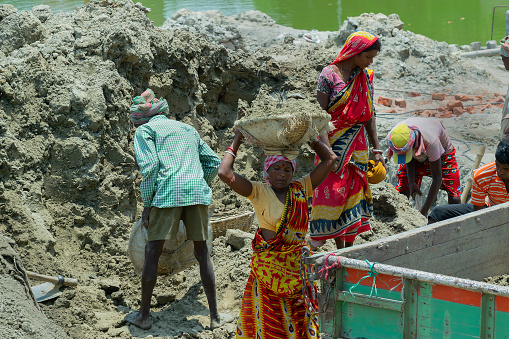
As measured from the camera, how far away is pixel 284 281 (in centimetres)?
353

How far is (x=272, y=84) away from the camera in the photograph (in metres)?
7.40

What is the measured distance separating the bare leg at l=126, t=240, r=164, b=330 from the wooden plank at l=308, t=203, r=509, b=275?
1433mm

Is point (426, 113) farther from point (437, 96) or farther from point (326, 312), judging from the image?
point (326, 312)

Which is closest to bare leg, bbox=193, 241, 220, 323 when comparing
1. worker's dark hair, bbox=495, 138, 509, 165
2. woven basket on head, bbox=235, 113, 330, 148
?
woven basket on head, bbox=235, 113, 330, 148

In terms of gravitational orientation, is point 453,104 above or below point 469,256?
below

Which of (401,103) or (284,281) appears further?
(401,103)

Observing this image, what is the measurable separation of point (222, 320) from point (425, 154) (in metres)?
2.62

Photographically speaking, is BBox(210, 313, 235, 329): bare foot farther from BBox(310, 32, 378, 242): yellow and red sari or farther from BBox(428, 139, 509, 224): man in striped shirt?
BBox(428, 139, 509, 224): man in striped shirt

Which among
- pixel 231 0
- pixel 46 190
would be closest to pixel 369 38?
pixel 46 190

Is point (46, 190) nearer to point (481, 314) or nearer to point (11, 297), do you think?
point (11, 297)

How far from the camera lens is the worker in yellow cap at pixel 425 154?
18.9ft

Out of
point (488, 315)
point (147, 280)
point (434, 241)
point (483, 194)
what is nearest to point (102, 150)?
point (147, 280)

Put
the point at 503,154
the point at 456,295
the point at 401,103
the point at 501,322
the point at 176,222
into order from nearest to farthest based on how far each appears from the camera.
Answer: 1. the point at 501,322
2. the point at 456,295
3. the point at 503,154
4. the point at 176,222
5. the point at 401,103

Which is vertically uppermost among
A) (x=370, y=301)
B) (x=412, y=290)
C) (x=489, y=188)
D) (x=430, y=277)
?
(x=430, y=277)
